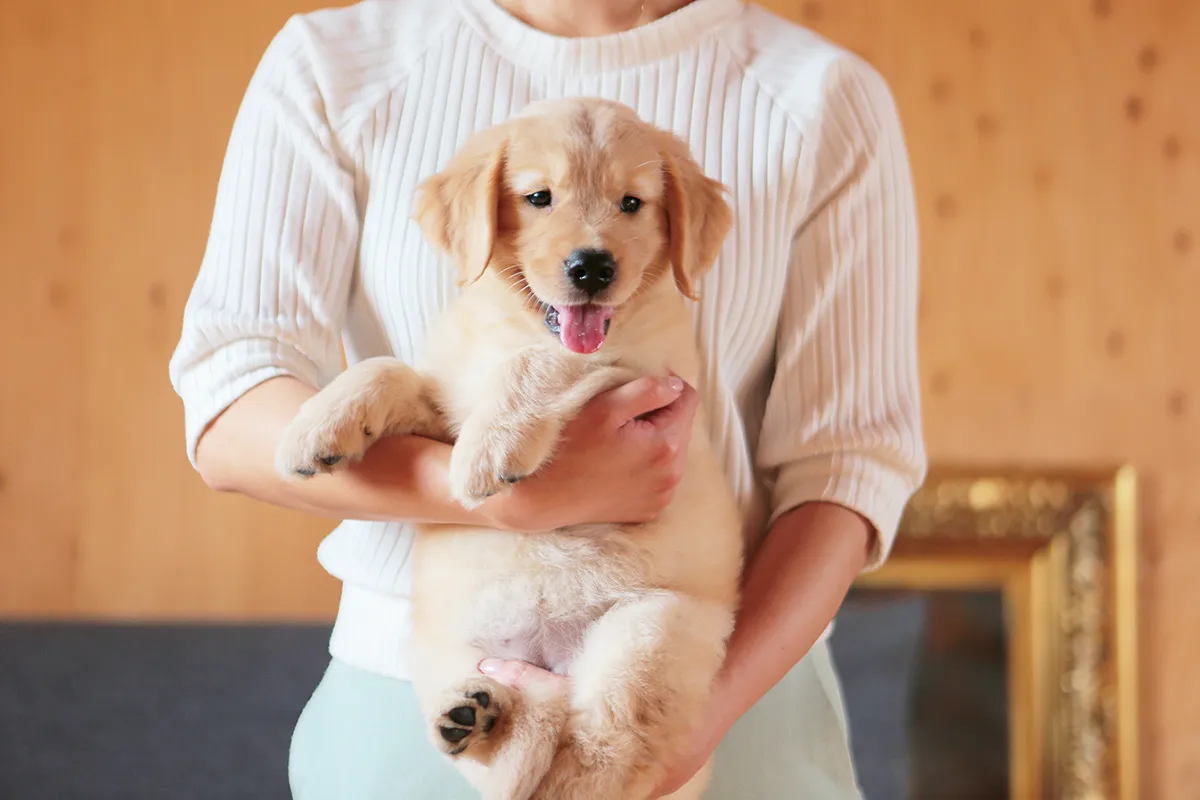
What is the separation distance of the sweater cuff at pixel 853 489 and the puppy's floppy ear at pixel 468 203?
1.37 ft

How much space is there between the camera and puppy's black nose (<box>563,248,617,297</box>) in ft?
3.08

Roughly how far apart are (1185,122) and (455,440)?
9.98 feet

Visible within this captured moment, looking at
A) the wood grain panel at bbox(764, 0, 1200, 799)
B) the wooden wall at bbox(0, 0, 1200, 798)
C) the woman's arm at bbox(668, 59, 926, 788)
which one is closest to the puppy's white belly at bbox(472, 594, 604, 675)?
the woman's arm at bbox(668, 59, 926, 788)

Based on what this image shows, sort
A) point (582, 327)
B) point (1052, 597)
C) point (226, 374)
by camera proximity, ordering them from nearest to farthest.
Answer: point (582, 327)
point (226, 374)
point (1052, 597)

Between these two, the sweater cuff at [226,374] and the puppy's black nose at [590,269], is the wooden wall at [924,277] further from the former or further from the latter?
the puppy's black nose at [590,269]

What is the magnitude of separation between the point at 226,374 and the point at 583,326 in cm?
36

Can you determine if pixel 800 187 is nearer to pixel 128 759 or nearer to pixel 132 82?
pixel 128 759

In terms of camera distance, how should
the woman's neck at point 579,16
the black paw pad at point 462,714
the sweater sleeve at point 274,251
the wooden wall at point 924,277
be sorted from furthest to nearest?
the wooden wall at point 924,277, the woman's neck at point 579,16, the sweater sleeve at point 274,251, the black paw pad at point 462,714

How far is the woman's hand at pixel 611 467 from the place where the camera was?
0.95m

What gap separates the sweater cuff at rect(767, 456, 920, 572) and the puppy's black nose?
14.4 inches

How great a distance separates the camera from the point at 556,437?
3.15 ft

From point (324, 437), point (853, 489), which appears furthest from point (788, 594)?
point (324, 437)

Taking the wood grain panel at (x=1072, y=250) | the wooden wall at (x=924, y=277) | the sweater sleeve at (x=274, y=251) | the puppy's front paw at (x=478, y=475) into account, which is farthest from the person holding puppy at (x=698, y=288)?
the wood grain panel at (x=1072, y=250)

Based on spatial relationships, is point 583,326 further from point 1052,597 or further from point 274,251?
point 1052,597
